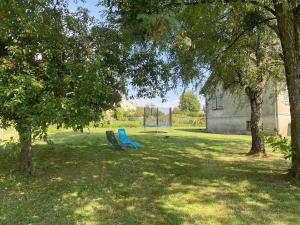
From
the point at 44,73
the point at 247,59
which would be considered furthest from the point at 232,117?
the point at 44,73

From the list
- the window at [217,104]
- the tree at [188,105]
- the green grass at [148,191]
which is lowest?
the green grass at [148,191]

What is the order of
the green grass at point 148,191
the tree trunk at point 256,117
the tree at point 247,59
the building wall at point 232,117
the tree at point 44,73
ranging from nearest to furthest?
the green grass at point 148,191, the tree at point 44,73, the tree at point 247,59, the tree trunk at point 256,117, the building wall at point 232,117

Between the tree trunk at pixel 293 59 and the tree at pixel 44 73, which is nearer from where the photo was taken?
the tree at pixel 44 73

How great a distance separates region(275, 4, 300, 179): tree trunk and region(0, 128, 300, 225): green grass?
1085 millimetres

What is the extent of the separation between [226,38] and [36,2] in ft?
18.6

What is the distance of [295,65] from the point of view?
7.94 m

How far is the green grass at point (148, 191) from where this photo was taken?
5828mm

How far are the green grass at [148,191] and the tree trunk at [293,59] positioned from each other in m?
1.08

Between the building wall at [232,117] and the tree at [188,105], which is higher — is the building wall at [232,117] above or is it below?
below

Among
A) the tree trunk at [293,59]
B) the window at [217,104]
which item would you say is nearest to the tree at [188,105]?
the window at [217,104]

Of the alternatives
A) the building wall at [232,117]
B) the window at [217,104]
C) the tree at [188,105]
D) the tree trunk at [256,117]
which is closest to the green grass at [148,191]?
the tree trunk at [256,117]

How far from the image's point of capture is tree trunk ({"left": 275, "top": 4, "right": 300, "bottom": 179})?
795 cm

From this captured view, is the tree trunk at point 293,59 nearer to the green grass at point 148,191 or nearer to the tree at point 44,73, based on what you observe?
the green grass at point 148,191

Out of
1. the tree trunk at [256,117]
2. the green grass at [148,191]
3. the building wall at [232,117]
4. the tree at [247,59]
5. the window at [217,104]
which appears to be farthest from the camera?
the window at [217,104]
